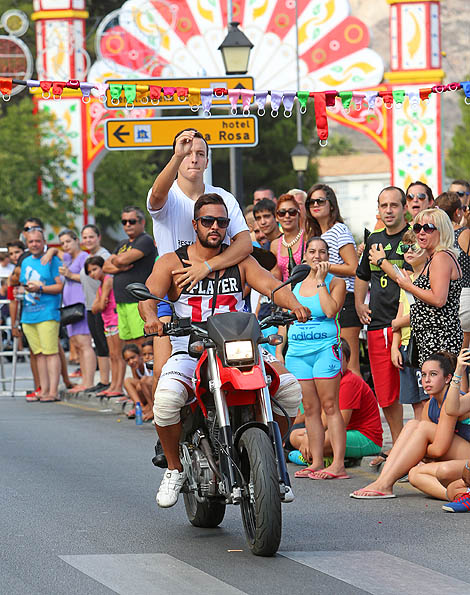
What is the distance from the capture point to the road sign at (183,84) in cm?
1389

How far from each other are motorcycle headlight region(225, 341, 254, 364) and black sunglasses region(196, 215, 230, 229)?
888 millimetres

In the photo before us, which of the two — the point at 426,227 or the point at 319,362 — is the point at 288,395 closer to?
the point at 426,227

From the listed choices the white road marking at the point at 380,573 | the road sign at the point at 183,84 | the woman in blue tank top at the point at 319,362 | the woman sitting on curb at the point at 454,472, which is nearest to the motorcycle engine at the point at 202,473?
the white road marking at the point at 380,573

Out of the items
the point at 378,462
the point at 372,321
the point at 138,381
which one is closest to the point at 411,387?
the point at 378,462

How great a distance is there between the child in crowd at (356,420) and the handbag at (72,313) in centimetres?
652

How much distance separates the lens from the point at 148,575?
6.43 meters

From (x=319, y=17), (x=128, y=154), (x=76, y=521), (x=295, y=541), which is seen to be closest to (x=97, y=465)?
(x=76, y=521)

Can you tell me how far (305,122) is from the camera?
5719 centimetres

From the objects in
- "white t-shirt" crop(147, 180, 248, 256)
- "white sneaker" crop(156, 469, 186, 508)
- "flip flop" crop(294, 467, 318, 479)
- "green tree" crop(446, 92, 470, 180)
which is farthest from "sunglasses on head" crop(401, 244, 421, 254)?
"green tree" crop(446, 92, 470, 180)

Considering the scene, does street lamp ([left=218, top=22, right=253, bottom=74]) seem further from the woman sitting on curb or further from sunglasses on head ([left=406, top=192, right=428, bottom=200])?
the woman sitting on curb

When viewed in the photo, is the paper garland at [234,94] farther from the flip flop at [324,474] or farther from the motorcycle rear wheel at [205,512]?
the motorcycle rear wheel at [205,512]

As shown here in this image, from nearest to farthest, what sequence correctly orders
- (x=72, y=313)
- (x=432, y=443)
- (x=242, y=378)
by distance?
1. (x=242, y=378)
2. (x=432, y=443)
3. (x=72, y=313)

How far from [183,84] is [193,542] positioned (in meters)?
7.99

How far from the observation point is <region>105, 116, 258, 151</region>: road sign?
1471cm
